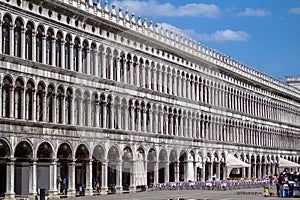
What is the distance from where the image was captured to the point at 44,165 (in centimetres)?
4009

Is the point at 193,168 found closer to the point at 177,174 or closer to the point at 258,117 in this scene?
the point at 177,174

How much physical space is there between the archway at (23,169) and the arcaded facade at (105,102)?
0.06 m

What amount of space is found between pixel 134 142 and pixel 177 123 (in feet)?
32.3

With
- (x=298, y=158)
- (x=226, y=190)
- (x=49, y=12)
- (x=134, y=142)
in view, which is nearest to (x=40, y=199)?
(x=49, y=12)

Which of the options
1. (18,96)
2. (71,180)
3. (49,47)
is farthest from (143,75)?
(18,96)

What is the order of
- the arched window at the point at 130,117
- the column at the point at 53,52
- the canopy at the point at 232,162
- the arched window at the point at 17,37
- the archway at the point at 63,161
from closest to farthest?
the arched window at the point at 17,37, the column at the point at 53,52, the archway at the point at 63,161, the arched window at the point at 130,117, the canopy at the point at 232,162

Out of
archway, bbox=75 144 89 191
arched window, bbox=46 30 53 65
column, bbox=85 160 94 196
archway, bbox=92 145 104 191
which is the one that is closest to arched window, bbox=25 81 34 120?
arched window, bbox=46 30 53 65

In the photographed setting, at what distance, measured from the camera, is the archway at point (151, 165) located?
173 ft

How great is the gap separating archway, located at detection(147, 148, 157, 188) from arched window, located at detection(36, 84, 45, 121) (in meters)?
14.5

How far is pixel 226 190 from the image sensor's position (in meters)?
51.1

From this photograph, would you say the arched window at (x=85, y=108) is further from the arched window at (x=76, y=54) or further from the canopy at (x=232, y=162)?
the canopy at (x=232, y=162)

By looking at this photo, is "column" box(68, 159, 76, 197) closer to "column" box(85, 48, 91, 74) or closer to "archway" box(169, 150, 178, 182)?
"column" box(85, 48, 91, 74)

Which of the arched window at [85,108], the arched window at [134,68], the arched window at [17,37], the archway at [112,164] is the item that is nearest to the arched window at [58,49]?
the arched window at [85,108]

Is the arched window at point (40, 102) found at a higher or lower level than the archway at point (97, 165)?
higher
